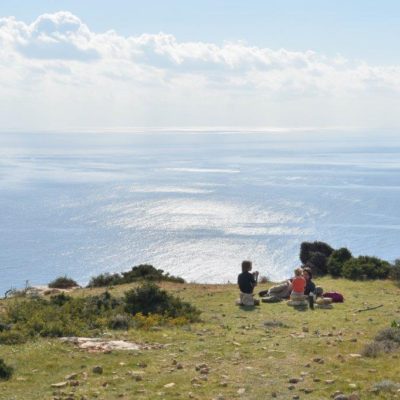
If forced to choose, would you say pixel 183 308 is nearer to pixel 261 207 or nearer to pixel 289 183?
pixel 261 207

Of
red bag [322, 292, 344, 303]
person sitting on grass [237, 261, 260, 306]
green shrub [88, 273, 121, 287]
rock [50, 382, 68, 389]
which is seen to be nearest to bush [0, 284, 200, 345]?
person sitting on grass [237, 261, 260, 306]

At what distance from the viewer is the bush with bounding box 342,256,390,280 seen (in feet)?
107

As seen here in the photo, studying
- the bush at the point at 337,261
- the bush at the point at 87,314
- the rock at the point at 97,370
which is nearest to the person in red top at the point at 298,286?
the bush at the point at 87,314

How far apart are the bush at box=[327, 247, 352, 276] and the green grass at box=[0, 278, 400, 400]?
48.5 ft

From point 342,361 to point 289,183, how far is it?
16166 centimetres

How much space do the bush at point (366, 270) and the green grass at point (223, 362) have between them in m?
12.8

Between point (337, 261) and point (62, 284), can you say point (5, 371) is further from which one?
point (337, 261)

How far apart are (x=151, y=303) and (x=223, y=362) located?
7.60m

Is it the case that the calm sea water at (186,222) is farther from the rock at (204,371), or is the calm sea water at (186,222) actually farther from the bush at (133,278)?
the rock at (204,371)

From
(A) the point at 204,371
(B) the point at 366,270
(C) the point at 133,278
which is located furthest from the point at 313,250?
(A) the point at 204,371

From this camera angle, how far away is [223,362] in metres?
13.4

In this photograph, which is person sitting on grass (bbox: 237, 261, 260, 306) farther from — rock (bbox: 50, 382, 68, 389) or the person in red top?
rock (bbox: 50, 382, 68, 389)

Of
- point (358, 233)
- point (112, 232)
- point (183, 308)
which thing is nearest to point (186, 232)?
point (112, 232)

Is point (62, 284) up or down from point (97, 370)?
down
